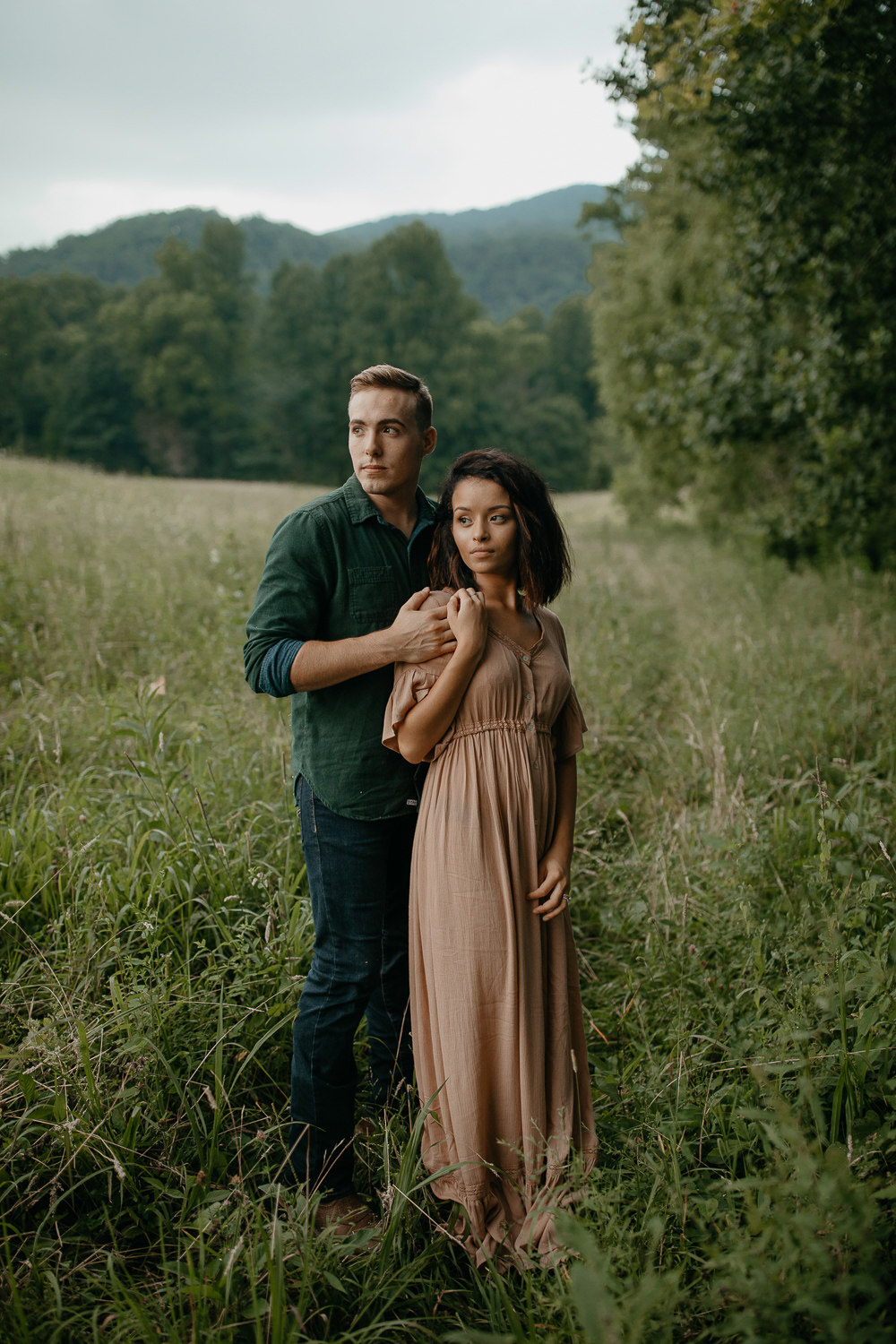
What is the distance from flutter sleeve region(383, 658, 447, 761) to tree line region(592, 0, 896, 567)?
13.6 feet

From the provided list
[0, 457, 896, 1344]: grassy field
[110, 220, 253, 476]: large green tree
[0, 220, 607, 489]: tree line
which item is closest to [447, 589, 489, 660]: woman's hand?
[0, 457, 896, 1344]: grassy field

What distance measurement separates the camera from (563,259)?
326 ft

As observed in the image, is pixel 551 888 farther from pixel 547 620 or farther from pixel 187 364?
pixel 187 364

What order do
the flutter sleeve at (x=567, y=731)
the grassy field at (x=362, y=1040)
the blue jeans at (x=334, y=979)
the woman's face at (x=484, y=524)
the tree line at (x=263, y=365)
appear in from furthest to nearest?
the tree line at (x=263, y=365)
the flutter sleeve at (x=567, y=731)
the blue jeans at (x=334, y=979)
the woman's face at (x=484, y=524)
the grassy field at (x=362, y=1040)

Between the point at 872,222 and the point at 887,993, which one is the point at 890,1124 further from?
the point at 872,222

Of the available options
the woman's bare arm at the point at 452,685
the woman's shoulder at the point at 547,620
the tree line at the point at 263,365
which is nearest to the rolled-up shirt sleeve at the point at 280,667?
the woman's bare arm at the point at 452,685

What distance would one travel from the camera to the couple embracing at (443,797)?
195 cm

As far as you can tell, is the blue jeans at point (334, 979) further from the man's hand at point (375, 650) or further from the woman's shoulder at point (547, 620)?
the woman's shoulder at point (547, 620)

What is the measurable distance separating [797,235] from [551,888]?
638 centimetres

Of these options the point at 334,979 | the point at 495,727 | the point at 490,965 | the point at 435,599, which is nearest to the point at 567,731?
the point at 495,727

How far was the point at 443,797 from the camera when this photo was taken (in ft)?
6.54

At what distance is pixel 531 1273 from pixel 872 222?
6767mm

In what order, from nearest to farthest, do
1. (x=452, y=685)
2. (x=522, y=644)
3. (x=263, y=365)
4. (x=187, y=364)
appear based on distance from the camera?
(x=452, y=685) < (x=522, y=644) < (x=187, y=364) < (x=263, y=365)

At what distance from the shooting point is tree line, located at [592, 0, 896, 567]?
464cm
